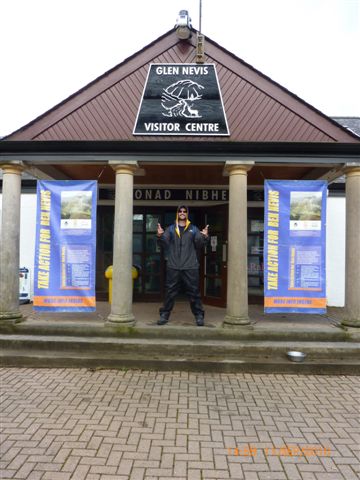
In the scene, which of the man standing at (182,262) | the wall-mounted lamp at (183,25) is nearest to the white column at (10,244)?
the man standing at (182,262)

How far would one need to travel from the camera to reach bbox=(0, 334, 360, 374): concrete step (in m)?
5.00

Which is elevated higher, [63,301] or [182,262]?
[182,262]

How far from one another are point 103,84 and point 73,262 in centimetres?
318

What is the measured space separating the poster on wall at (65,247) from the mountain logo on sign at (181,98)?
1830mm

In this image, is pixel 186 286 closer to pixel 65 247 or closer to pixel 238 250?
pixel 238 250

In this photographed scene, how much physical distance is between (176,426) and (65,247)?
3599 mm

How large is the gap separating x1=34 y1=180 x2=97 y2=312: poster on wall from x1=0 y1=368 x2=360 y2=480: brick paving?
1.33 meters

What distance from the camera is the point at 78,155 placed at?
19.4ft

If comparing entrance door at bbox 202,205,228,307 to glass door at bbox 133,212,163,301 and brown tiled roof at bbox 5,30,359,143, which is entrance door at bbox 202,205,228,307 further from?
brown tiled roof at bbox 5,30,359,143

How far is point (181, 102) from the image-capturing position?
234 inches

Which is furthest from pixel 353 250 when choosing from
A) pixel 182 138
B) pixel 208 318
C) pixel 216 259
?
pixel 182 138

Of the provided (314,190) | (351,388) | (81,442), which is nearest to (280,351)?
(351,388)

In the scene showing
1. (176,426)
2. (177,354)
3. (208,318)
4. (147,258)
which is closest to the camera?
(176,426)

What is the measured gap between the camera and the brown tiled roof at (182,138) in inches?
230
